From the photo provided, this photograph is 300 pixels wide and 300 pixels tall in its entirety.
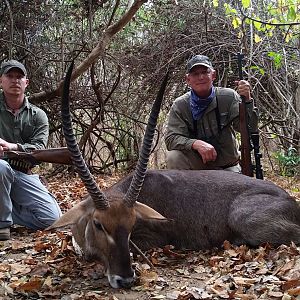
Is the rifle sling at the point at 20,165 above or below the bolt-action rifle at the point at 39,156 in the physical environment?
below

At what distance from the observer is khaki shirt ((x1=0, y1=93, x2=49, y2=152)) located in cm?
577

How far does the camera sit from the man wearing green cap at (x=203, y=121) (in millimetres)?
6152

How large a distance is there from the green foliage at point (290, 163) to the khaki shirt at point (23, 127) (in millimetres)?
5294

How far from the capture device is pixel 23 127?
5.81 meters

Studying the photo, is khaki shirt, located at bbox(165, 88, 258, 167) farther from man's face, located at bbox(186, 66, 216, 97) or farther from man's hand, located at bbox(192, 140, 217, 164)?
man's hand, located at bbox(192, 140, 217, 164)

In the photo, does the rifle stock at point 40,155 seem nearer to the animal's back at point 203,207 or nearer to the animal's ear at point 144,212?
the animal's back at point 203,207

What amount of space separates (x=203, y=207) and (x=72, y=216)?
1.30 metres

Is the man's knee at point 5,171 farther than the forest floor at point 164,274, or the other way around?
the man's knee at point 5,171

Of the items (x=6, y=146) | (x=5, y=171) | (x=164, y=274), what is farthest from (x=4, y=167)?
(x=164, y=274)

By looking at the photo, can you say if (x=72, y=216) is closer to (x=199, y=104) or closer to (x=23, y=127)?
(x=23, y=127)

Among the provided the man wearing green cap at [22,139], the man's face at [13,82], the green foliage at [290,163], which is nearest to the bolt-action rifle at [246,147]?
the man wearing green cap at [22,139]

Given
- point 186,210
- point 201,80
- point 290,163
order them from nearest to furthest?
point 186,210 < point 201,80 < point 290,163

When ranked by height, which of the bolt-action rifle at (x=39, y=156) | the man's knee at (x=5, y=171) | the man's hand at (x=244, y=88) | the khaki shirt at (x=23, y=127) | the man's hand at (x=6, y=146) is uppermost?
the man's hand at (x=244, y=88)

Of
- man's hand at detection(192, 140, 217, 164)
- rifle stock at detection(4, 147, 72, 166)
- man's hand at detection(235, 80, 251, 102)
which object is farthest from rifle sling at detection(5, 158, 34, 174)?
man's hand at detection(235, 80, 251, 102)
